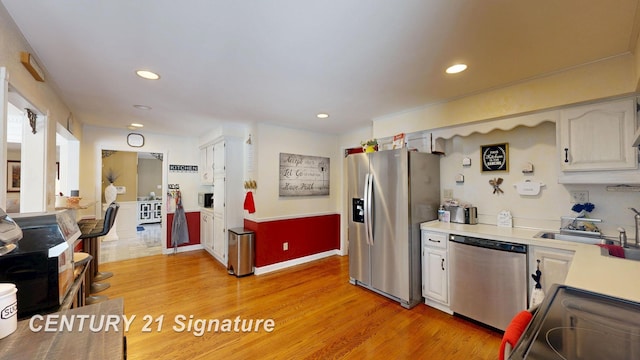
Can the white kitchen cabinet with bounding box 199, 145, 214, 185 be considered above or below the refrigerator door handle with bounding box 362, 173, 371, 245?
above

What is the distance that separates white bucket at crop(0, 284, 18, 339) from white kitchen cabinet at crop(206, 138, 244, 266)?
3.16 metres

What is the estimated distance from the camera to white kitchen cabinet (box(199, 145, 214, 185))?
4696mm

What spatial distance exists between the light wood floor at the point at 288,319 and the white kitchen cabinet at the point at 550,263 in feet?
2.21

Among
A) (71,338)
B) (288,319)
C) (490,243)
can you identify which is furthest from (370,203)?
(71,338)

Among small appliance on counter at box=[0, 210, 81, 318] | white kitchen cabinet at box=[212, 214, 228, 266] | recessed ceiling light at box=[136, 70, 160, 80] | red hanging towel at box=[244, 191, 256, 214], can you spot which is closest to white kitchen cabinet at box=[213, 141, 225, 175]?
red hanging towel at box=[244, 191, 256, 214]

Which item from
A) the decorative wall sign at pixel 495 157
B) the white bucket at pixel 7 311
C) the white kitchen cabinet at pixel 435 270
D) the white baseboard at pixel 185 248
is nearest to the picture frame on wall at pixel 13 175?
the white baseboard at pixel 185 248

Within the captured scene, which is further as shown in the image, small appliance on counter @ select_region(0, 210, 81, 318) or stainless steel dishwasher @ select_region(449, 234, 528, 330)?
stainless steel dishwasher @ select_region(449, 234, 528, 330)

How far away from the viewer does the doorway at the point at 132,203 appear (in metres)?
5.05

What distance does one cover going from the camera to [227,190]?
415 cm

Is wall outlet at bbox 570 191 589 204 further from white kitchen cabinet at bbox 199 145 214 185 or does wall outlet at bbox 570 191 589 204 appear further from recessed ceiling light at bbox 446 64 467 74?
white kitchen cabinet at bbox 199 145 214 185

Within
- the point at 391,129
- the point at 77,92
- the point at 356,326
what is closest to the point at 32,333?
the point at 356,326

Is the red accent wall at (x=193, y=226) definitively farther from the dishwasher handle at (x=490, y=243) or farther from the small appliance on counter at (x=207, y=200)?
the dishwasher handle at (x=490, y=243)

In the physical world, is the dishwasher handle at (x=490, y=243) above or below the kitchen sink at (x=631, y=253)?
below

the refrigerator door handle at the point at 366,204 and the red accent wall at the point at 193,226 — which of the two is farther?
the red accent wall at the point at 193,226
